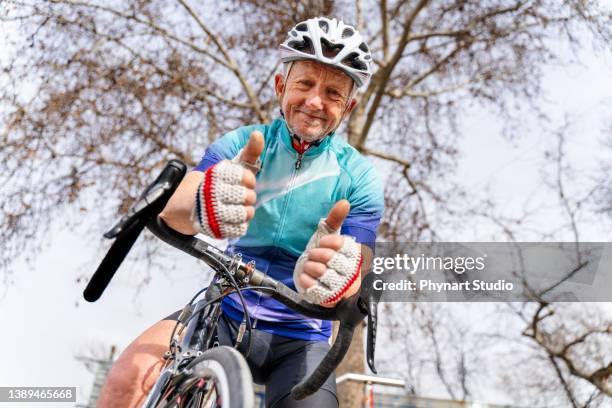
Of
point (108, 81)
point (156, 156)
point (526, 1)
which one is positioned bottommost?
point (156, 156)

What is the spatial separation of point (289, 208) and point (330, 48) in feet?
2.33

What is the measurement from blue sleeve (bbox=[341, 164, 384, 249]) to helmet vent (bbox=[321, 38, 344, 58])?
0.53m

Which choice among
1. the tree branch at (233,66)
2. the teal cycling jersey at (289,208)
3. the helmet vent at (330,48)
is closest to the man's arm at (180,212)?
the teal cycling jersey at (289,208)

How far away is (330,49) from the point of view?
8.10 feet

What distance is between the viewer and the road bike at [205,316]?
1750 mm

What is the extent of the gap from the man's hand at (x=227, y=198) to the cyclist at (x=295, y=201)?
501 millimetres

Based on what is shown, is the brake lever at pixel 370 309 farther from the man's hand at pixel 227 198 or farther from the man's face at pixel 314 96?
the man's face at pixel 314 96

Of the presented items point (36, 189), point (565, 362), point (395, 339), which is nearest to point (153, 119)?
point (36, 189)

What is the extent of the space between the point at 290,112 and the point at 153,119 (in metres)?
6.76

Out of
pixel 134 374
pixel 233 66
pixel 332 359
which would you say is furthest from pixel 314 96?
pixel 233 66

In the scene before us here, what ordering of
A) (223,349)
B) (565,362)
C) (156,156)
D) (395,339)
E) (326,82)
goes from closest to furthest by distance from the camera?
1. (223,349)
2. (326,82)
3. (156,156)
4. (395,339)
5. (565,362)

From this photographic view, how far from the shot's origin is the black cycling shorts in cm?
239

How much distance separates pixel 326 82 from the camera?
2426 mm

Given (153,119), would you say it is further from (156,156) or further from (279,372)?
(279,372)
